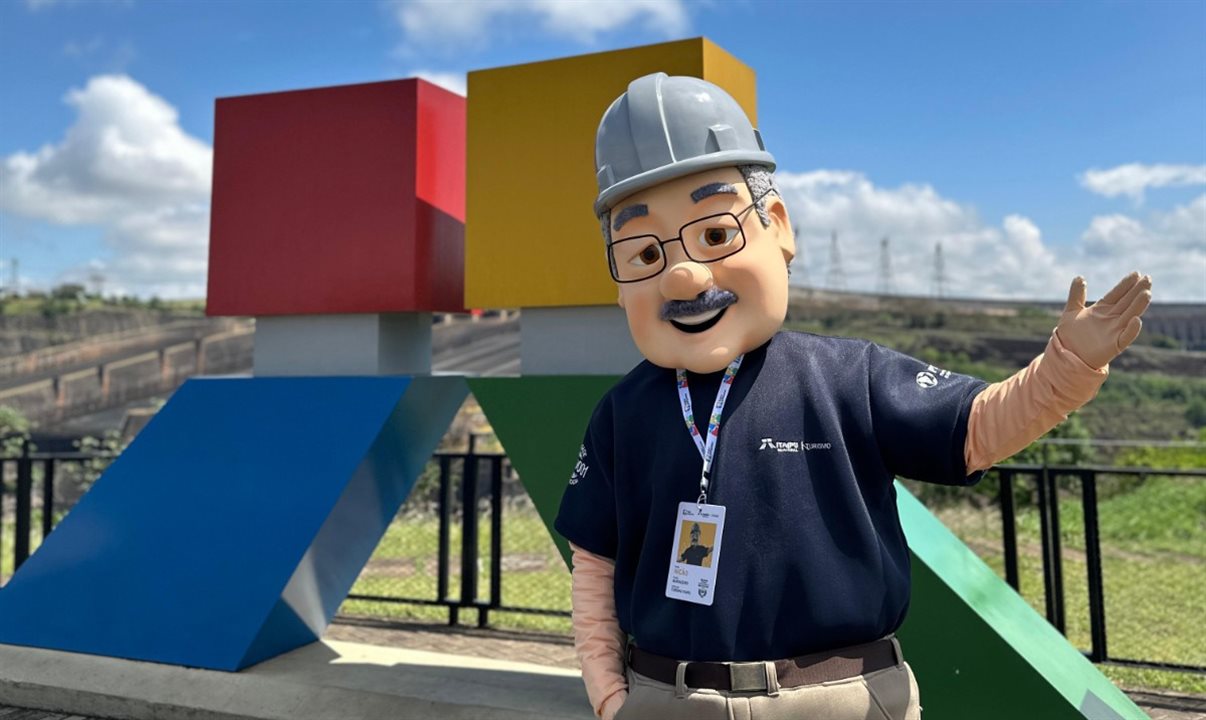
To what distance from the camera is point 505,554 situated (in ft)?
34.5

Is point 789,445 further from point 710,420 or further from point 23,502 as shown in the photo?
point 23,502

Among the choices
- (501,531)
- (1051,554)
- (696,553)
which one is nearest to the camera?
(696,553)

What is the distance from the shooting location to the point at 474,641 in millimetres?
6324

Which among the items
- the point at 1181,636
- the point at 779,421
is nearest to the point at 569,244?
the point at 779,421

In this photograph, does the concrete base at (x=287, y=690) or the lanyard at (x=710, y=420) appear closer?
Answer: the lanyard at (x=710, y=420)

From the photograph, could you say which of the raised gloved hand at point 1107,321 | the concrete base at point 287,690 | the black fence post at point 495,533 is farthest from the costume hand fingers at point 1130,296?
the black fence post at point 495,533

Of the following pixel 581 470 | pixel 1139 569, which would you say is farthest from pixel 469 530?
pixel 1139 569

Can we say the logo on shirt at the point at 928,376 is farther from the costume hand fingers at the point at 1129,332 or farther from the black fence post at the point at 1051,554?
the black fence post at the point at 1051,554

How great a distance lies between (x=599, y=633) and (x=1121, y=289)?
133cm

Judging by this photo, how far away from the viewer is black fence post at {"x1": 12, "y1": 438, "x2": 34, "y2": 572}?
757 cm

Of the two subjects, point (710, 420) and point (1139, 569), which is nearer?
point (710, 420)

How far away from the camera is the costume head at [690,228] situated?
2072 mm

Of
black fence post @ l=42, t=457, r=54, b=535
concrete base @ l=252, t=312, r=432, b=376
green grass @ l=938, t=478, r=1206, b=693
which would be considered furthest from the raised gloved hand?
black fence post @ l=42, t=457, r=54, b=535

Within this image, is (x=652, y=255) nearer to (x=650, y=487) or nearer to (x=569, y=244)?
(x=650, y=487)
